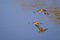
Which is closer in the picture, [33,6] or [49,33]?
[49,33]

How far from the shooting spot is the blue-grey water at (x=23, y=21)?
1.09 metres

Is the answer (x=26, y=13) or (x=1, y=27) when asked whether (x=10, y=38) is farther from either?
(x=26, y=13)

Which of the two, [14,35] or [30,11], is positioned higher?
[30,11]

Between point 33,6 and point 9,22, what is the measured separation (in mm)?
270

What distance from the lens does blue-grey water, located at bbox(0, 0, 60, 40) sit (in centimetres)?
109

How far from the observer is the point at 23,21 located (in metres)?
1.16

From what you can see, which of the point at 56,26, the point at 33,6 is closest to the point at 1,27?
the point at 33,6

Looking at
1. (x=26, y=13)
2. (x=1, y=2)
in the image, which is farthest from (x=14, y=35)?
(x=1, y=2)

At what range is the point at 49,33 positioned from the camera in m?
1.09

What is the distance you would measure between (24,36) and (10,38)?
0.40 feet

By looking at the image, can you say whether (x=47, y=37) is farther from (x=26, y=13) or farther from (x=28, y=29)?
(x=26, y=13)

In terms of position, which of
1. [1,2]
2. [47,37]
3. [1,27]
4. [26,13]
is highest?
[1,2]

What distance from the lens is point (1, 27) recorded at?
114cm

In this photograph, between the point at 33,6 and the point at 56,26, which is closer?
the point at 56,26
